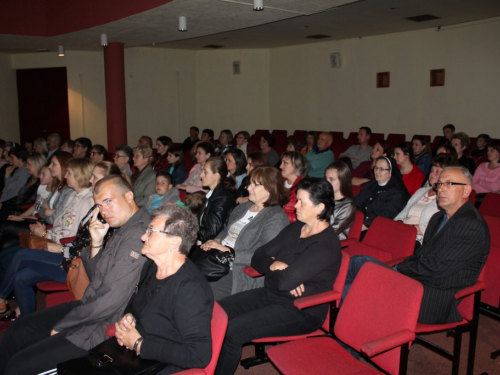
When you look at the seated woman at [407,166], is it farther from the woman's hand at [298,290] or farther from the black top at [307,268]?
the woman's hand at [298,290]

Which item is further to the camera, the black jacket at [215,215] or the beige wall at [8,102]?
the beige wall at [8,102]

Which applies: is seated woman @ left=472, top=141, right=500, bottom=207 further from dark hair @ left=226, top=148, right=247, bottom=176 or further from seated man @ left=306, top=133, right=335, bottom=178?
dark hair @ left=226, top=148, right=247, bottom=176

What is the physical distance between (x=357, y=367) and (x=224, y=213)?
71.8 inches

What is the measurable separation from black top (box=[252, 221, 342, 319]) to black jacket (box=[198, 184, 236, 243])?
0.94m

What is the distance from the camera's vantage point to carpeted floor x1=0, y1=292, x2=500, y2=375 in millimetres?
2727

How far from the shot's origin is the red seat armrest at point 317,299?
90.3 inches

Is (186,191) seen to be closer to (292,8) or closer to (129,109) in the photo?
(292,8)

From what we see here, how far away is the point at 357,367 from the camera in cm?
207

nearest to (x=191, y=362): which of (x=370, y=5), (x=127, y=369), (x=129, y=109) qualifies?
(x=127, y=369)

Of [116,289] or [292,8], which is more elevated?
[292,8]

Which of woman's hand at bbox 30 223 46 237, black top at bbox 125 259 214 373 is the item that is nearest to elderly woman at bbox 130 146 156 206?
woman's hand at bbox 30 223 46 237

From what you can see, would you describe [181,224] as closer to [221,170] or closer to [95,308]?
[95,308]

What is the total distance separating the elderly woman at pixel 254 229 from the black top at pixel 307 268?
0.36m

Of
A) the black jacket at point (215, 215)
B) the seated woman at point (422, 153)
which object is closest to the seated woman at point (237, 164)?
the black jacket at point (215, 215)
